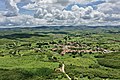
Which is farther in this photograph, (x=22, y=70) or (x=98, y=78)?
(x=22, y=70)

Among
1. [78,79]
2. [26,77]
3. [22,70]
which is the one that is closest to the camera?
[78,79]

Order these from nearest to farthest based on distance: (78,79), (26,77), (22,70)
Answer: (78,79) → (26,77) → (22,70)

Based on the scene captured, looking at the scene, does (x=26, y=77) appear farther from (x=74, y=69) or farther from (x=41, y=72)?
(x=74, y=69)

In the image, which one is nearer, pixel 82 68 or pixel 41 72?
pixel 41 72

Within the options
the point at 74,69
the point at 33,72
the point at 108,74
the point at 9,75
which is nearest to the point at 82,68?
the point at 74,69

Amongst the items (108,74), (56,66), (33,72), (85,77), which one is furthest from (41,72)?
(108,74)

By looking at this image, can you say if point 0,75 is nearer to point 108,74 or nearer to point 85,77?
point 85,77

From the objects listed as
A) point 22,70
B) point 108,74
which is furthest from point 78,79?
point 22,70
